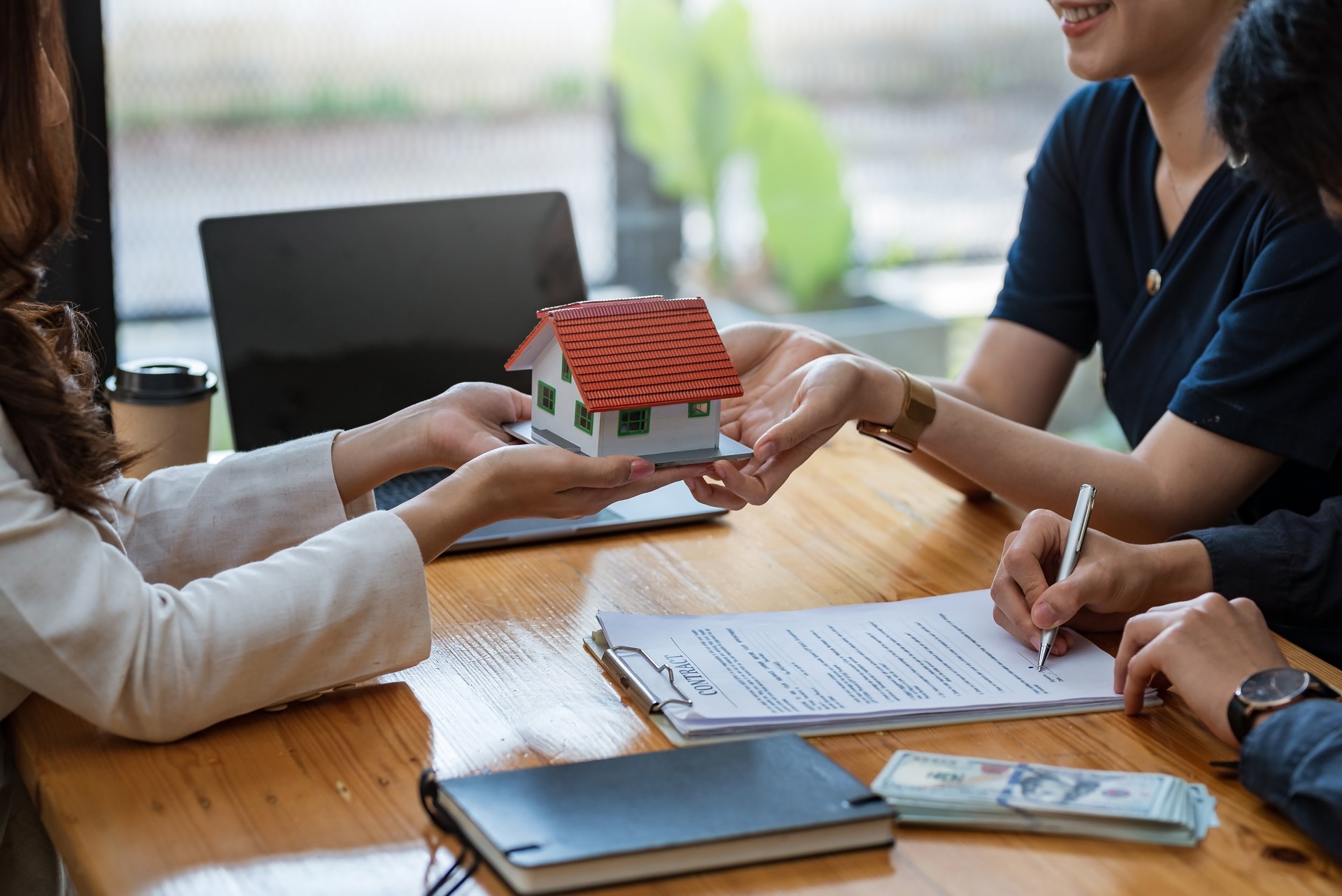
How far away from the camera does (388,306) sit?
1.56 meters

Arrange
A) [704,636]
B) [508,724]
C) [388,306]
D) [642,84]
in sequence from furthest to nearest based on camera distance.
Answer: [642,84] → [388,306] → [704,636] → [508,724]

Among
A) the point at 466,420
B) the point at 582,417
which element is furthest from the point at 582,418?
the point at 466,420

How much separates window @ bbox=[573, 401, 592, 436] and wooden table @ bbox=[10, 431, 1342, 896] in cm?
16

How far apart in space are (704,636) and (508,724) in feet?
0.64

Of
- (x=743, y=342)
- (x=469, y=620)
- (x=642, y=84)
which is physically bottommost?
(x=469, y=620)

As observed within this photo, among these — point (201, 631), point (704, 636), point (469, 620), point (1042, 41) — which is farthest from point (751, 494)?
point (1042, 41)

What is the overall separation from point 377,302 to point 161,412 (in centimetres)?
29

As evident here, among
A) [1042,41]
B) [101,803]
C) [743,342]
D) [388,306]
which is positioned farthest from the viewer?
[1042,41]

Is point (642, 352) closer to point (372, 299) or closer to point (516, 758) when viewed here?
point (516, 758)

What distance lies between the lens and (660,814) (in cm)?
78

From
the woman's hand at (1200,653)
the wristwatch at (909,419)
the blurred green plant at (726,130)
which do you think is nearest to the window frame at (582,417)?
the wristwatch at (909,419)

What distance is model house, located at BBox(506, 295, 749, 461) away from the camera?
1.11 m

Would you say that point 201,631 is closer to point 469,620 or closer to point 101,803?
point 101,803

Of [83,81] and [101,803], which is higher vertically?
[83,81]
